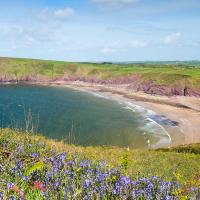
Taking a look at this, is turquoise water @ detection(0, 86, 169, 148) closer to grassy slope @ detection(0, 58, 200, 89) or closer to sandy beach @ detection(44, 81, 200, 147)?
sandy beach @ detection(44, 81, 200, 147)

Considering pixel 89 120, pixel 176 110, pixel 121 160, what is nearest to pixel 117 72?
pixel 176 110

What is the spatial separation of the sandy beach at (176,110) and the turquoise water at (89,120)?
3.07 meters

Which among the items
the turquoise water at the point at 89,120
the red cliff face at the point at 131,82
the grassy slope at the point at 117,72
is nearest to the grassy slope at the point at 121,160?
the turquoise water at the point at 89,120

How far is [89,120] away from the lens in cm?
7512

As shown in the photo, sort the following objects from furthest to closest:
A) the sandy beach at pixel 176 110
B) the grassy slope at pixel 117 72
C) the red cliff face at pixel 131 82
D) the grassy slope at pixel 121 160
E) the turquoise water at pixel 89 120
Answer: the grassy slope at pixel 117 72, the red cliff face at pixel 131 82, the sandy beach at pixel 176 110, the turquoise water at pixel 89 120, the grassy slope at pixel 121 160

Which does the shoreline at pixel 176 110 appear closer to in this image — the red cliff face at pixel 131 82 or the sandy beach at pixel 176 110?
the sandy beach at pixel 176 110

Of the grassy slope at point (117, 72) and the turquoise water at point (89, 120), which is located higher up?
the grassy slope at point (117, 72)

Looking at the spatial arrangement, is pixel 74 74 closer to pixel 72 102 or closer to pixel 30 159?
pixel 72 102

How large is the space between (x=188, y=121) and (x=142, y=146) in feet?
82.0

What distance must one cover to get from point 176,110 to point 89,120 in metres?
26.0

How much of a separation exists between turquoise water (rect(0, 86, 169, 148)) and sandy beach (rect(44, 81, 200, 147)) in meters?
3.07

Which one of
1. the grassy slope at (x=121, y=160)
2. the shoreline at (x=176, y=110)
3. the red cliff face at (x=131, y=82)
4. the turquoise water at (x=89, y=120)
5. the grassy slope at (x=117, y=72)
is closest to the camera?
the grassy slope at (x=121, y=160)

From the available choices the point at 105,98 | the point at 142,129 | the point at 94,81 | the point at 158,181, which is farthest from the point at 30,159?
the point at 94,81

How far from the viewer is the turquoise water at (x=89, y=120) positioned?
57719 millimetres
